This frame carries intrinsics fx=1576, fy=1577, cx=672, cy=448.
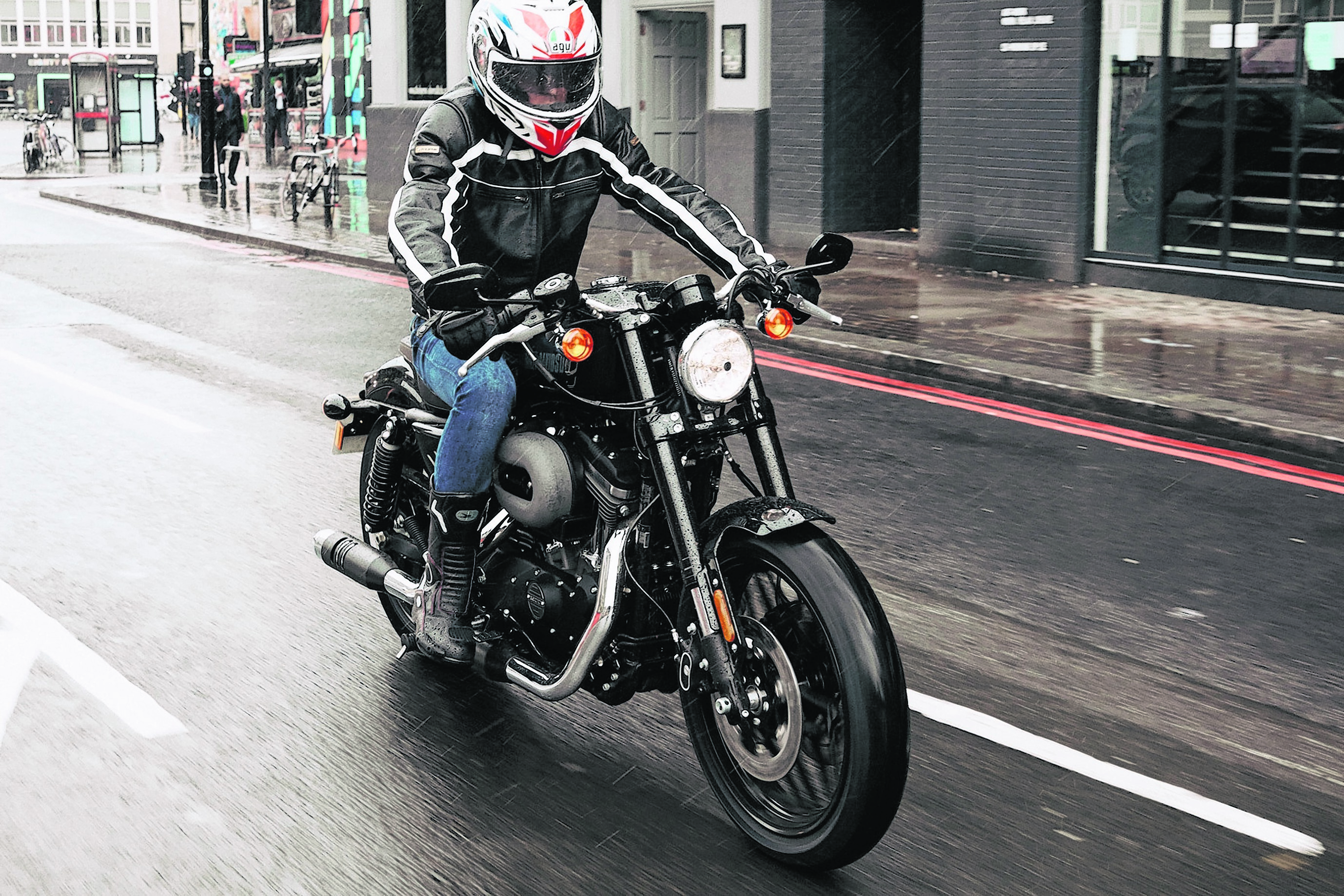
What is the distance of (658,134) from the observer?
20.8 metres

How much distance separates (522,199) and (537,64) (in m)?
0.43

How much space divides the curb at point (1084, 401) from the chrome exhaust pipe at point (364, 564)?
518 cm

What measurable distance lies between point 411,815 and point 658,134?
17584mm

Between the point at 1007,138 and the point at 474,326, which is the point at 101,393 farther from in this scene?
the point at 1007,138

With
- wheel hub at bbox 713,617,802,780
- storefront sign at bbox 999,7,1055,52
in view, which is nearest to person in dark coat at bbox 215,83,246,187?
storefront sign at bbox 999,7,1055,52

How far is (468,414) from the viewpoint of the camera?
13.6ft

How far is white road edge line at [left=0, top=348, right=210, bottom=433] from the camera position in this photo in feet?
28.5

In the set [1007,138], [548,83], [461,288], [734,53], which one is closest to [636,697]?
[461,288]

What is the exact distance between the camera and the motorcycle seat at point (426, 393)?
4531mm

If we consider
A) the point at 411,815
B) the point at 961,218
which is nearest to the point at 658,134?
the point at 961,218

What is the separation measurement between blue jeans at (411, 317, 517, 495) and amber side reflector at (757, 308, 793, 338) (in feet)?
2.46

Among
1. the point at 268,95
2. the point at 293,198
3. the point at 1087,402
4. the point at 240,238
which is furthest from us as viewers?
the point at 268,95

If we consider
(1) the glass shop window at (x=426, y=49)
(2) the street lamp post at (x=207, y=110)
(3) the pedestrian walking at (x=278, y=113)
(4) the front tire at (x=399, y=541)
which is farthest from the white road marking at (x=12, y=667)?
(3) the pedestrian walking at (x=278, y=113)

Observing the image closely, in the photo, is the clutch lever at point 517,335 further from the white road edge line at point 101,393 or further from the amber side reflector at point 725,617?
the white road edge line at point 101,393
